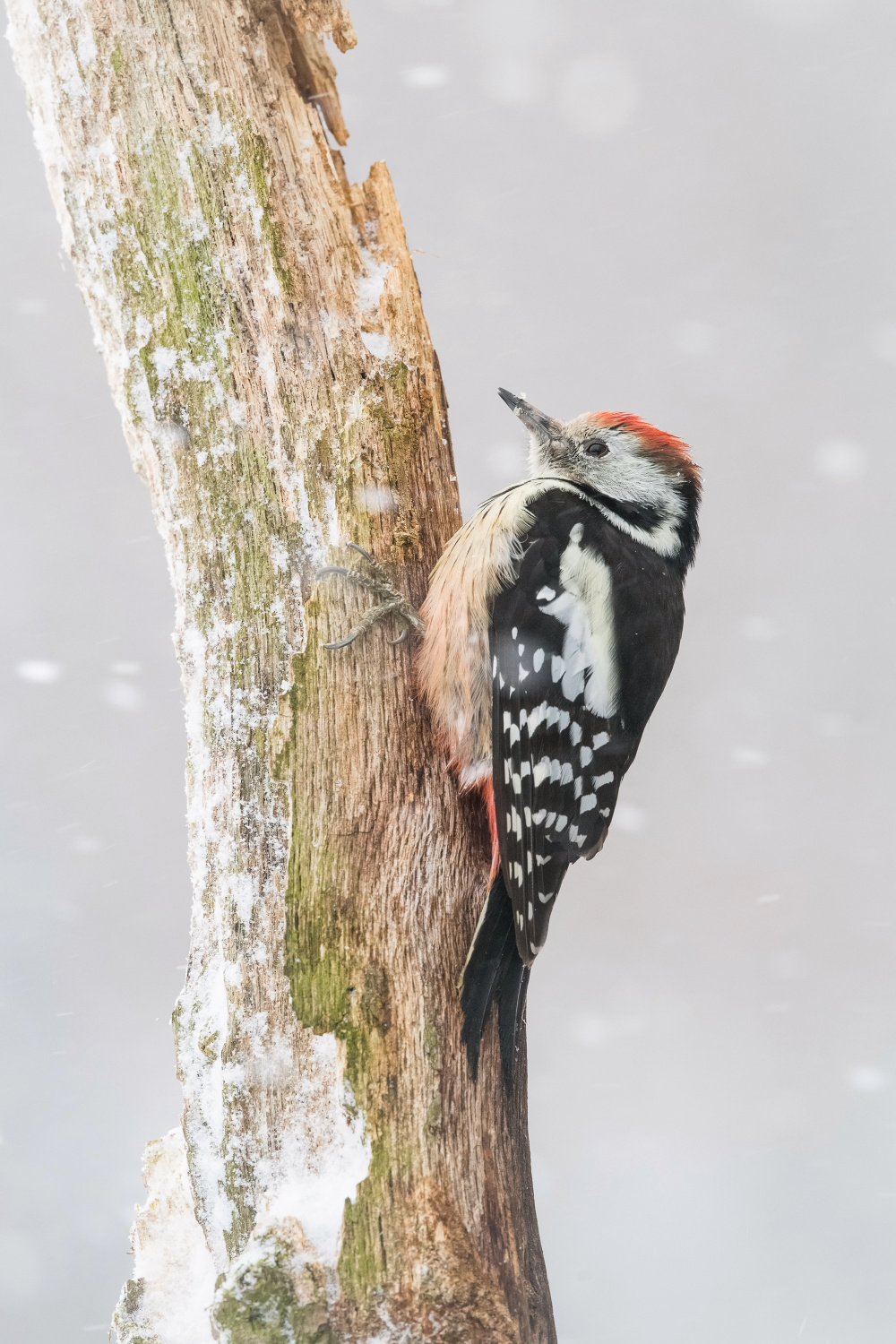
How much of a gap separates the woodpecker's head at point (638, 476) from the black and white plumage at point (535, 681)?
67 millimetres

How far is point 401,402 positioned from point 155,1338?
1.55m

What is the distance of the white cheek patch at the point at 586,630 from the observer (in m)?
1.72

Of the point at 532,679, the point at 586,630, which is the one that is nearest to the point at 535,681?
the point at 532,679

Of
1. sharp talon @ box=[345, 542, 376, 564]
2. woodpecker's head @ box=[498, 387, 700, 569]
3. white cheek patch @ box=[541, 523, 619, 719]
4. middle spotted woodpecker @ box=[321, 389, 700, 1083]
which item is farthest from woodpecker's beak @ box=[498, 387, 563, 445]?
sharp talon @ box=[345, 542, 376, 564]

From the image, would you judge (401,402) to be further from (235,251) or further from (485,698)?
(485,698)

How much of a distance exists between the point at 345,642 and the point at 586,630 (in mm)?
426

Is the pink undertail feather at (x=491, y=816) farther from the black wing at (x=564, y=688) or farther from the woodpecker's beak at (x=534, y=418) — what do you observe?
the woodpecker's beak at (x=534, y=418)

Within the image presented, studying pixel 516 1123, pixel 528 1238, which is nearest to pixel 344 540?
pixel 516 1123

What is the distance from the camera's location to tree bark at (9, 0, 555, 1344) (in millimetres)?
1428

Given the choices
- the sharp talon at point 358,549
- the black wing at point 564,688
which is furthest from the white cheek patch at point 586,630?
the sharp talon at point 358,549

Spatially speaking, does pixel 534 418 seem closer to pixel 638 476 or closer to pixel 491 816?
pixel 638 476

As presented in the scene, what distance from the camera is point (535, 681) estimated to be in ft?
5.57

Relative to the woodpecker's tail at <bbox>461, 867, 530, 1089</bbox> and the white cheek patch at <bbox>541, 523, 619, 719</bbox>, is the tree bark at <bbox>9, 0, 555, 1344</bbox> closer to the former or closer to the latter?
the woodpecker's tail at <bbox>461, 867, 530, 1089</bbox>

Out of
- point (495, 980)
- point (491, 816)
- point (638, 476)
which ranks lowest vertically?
point (495, 980)
